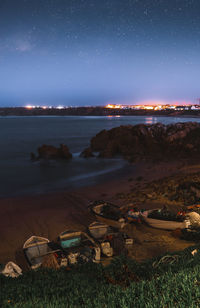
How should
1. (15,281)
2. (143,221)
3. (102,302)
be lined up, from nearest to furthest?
(102,302) < (15,281) < (143,221)

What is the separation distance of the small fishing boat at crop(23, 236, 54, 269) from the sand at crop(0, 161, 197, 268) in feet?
1.92

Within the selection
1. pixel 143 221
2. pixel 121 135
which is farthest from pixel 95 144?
pixel 143 221

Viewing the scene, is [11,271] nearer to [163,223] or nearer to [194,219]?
[163,223]

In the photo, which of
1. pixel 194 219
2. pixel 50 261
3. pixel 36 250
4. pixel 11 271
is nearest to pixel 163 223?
pixel 194 219

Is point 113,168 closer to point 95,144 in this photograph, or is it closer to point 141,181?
point 141,181

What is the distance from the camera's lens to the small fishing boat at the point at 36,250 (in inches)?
371

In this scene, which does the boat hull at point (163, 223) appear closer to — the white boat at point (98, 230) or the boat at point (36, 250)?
the white boat at point (98, 230)

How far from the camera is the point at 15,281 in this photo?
6.87 meters

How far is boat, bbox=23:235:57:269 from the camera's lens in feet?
30.9

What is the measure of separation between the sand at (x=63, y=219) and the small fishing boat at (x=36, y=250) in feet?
1.92

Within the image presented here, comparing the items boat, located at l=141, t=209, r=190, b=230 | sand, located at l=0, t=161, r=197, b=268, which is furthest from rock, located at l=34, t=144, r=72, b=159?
boat, located at l=141, t=209, r=190, b=230

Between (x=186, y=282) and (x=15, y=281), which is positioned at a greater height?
(x=186, y=282)

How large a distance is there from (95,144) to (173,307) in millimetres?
39467

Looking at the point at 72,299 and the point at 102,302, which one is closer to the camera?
the point at 102,302
